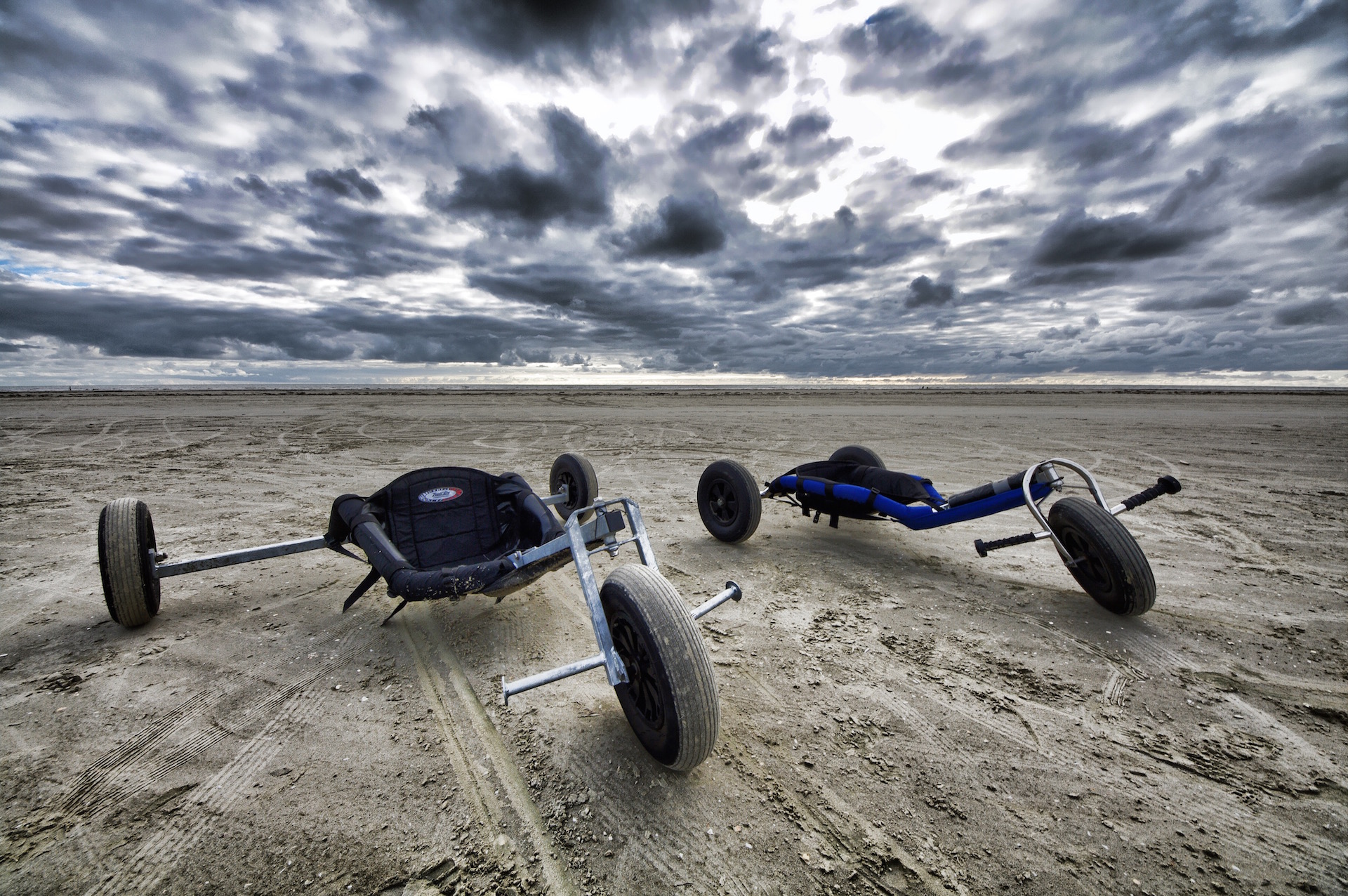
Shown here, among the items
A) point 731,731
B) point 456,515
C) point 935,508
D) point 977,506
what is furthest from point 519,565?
point 977,506

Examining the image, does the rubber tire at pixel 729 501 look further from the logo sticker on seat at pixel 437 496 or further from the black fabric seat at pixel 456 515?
the logo sticker on seat at pixel 437 496

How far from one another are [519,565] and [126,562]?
2.70 m

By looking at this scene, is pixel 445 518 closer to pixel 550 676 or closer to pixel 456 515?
pixel 456 515

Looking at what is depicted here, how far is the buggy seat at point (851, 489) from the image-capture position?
491 centimetres

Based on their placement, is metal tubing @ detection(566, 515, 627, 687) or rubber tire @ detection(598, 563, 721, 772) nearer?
rubber tire @ detection(598, 563, 721, 772)

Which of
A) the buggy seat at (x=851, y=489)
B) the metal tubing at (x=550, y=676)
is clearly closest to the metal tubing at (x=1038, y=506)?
the buggy seat at (x=851, y=489)

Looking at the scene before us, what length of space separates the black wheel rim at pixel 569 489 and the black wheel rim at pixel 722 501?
4.66 feet

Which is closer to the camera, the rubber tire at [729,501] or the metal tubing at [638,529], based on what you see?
the metal tubing at [638,529]

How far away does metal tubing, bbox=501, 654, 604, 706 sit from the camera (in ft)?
7.08

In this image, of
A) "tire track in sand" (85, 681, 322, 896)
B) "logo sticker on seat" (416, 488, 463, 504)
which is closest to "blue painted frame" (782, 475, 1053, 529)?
"logo sticker on seat" (416, 488, 463, 504)

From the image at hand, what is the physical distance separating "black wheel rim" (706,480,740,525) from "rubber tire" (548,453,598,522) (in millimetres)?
1206

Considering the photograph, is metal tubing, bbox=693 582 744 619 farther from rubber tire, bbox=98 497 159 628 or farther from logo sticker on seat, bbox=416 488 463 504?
rubber tire, bbox=98 497 159 628

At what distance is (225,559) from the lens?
3674 mm

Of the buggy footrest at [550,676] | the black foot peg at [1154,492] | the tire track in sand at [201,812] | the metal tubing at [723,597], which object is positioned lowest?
the tire track in sand at [201,812]
